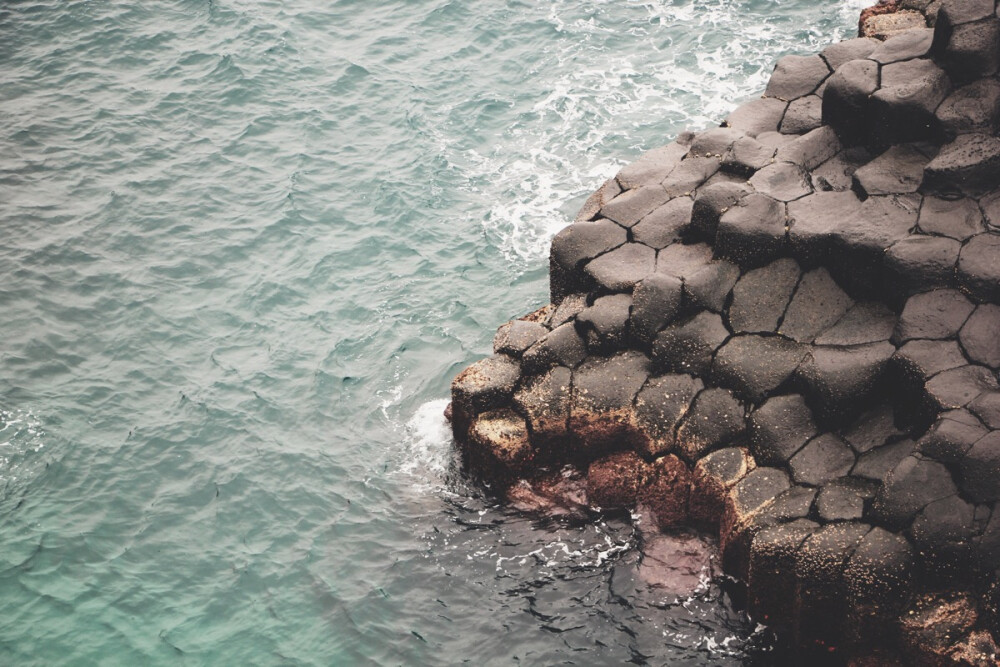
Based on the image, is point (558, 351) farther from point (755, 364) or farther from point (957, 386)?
point (957, 386)

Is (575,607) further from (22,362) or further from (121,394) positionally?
(22,362)

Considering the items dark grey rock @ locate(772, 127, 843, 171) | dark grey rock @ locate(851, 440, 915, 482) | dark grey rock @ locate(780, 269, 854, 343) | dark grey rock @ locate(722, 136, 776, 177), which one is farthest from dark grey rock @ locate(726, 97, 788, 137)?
dark grey rock @ locate(851, 440, 915, 482)

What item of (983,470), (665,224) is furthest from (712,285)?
(983,470)

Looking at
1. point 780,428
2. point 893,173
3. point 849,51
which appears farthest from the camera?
point 849,51

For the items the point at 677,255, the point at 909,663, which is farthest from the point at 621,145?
the point at 909,663

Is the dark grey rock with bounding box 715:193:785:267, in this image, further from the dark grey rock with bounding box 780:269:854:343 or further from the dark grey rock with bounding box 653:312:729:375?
the dark grey rock with bounding box 653:312:729:375
